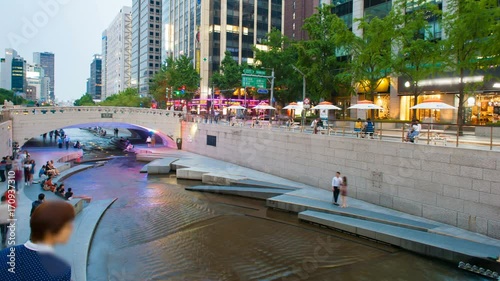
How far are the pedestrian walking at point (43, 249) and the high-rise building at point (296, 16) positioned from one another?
71.6 meters

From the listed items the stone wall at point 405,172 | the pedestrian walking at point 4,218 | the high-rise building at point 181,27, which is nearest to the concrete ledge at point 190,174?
the stone wall at point 405,172

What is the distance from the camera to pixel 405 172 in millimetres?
18812

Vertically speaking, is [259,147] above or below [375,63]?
below

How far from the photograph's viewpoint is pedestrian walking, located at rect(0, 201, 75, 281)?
2.71 m

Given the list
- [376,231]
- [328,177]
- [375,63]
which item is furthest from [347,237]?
[375,63]

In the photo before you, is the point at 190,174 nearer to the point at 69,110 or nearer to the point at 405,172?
the point at 405,172

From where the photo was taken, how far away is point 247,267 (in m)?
13.6

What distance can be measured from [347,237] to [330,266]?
332 centimetres

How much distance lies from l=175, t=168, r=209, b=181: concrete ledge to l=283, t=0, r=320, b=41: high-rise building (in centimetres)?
4721

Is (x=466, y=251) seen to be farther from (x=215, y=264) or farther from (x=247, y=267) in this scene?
(x=215, y=264)

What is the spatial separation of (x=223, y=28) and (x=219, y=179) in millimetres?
70508

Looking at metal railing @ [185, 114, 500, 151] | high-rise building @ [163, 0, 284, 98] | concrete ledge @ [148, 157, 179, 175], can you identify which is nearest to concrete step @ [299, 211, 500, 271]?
metal railing @ [185, 114, 500, 151]

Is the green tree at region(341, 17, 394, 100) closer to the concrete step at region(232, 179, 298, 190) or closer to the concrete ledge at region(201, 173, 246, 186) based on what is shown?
the concrete step at region(232, 179, 298, 190)

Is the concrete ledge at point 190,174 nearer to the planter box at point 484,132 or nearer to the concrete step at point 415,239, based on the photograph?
the concrete step at point 415,239
